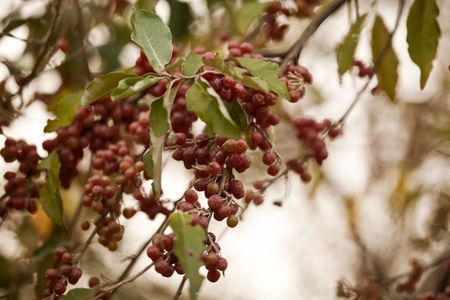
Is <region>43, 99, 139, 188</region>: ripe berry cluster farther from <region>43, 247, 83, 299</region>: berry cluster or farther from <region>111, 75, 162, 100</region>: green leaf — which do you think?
<region>111, 75, 162, 100</region>: green leaf

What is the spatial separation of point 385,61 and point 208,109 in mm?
622

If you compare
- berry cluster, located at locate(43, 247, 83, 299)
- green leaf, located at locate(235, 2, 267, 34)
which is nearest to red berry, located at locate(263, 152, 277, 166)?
berry cluster, located at locate(43, 247, 83, 299)

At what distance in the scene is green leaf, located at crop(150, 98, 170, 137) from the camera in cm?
92

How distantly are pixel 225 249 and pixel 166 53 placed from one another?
2162 millimetres

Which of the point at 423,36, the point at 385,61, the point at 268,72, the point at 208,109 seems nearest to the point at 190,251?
the point at 208,109

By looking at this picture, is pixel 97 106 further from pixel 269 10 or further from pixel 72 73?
pixel 72 73

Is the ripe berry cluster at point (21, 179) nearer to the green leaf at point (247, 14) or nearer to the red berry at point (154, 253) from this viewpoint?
the red berry at point (154, 253)

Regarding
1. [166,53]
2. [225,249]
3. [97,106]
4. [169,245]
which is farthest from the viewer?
[225,249]

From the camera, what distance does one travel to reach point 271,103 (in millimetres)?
1026

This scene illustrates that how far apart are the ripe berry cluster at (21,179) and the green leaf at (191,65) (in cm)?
44

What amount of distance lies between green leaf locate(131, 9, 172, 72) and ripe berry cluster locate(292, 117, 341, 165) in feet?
1.40

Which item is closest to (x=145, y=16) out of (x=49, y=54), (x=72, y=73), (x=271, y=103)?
(x=271, y=103)

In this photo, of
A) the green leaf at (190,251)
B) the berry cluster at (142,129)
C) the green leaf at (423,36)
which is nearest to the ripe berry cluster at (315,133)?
the green leaf at (423,36)

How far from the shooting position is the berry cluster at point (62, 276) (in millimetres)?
1024
